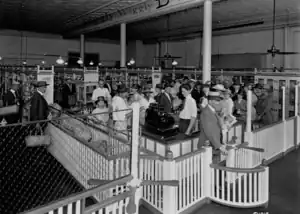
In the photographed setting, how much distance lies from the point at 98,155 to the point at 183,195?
1324mm

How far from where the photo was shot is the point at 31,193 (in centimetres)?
481

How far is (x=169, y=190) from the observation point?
383cm

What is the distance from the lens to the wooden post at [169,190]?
385cm

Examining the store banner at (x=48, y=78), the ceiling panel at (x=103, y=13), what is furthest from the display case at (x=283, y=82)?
the store banner at (x=48, y=78)

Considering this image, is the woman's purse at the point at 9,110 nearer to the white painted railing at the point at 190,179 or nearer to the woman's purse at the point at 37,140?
the woman's purse at the point at 37,140

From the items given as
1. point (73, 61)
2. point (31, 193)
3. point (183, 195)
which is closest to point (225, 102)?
point (183, 195)

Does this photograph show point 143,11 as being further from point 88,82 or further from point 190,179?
point 190,179

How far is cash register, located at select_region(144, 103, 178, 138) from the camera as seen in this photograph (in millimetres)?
5395

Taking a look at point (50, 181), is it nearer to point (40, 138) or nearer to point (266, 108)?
point (40, 138)

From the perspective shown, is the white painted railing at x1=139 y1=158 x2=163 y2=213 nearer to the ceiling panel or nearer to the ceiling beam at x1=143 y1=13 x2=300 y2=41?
the ceiling panel

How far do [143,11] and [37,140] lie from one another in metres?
7.23

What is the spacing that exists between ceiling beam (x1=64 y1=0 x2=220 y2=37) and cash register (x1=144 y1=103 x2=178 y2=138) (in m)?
5.25

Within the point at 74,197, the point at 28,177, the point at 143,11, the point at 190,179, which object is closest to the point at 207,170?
the point at 190,179

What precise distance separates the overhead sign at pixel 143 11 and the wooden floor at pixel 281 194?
227 inches
